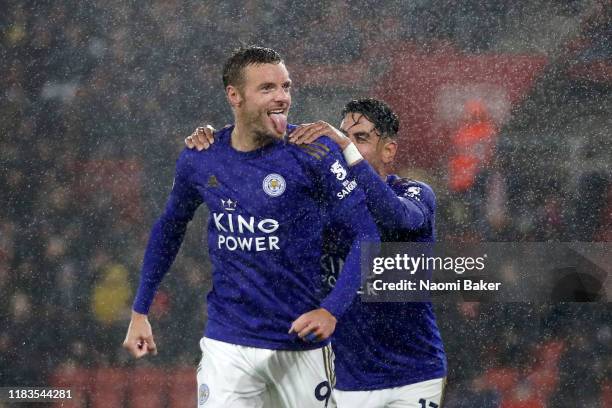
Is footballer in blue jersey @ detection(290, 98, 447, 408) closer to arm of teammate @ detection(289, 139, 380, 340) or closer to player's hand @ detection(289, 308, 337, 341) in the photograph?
arm of teammate @ detection(289, 139, 380, 340)

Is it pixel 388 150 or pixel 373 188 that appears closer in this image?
pixel 373 188

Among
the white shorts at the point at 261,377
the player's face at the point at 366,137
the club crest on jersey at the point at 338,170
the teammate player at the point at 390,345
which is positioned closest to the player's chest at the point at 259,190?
the club crest on jersey at the point at 338,170

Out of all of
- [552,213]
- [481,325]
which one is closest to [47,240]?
[481,325]

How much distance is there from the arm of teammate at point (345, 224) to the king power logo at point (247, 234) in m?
0.22

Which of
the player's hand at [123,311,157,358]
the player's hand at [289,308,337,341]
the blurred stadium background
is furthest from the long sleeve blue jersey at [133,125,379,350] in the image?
the blurred stadium background

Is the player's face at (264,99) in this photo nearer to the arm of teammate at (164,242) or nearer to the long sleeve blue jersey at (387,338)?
the arm of teammate at (164,242)

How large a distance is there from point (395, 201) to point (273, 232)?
1.84ft

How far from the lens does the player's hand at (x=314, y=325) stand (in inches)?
118

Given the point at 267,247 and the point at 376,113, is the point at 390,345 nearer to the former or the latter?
the point at 267,247

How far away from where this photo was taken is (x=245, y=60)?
3.39 metres

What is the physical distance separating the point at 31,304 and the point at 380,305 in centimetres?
377

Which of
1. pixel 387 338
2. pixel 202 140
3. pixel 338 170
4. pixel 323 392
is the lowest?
pixel 323 392

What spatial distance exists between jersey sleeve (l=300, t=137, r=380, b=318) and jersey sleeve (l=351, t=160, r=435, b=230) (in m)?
0.14

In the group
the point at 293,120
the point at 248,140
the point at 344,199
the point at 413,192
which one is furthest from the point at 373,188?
the point at 293,120
